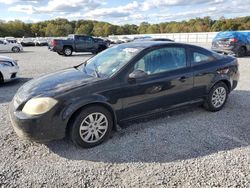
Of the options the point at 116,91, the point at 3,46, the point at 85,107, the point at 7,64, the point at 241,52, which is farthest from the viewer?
the point at 3,46

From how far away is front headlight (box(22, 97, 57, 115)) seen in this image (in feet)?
11.1

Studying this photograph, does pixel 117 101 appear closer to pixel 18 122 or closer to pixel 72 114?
pixel 72 114

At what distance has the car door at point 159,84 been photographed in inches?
158

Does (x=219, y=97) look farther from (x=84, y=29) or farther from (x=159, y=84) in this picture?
(x=84, y=29)

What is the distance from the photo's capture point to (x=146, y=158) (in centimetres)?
343

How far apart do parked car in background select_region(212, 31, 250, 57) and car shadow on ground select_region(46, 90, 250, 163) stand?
35.1 feet

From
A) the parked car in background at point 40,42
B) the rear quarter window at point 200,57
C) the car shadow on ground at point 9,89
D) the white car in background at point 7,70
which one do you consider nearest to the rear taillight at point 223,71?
the rear quarter window at point 200,57

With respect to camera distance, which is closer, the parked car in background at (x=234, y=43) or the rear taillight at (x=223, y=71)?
the rear taillight at (x=223, y=71)

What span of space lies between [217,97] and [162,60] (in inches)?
61.5

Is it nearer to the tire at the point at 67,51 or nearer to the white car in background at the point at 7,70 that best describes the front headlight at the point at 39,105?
the white car in background at the point at 7,70

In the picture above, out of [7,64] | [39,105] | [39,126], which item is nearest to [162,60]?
[39,105]

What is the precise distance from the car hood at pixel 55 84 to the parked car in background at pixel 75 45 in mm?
15255

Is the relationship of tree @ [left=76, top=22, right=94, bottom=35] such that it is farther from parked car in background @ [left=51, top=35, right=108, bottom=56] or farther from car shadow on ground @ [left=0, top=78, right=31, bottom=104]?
car shadow on ground @ [left=0, top=78, right=31, bottom=104]

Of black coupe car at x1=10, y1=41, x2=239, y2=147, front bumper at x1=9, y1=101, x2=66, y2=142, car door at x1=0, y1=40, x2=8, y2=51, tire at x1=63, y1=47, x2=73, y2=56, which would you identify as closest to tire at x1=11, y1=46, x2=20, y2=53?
car door at x1=0, y1=40, x2=8, y2=51
